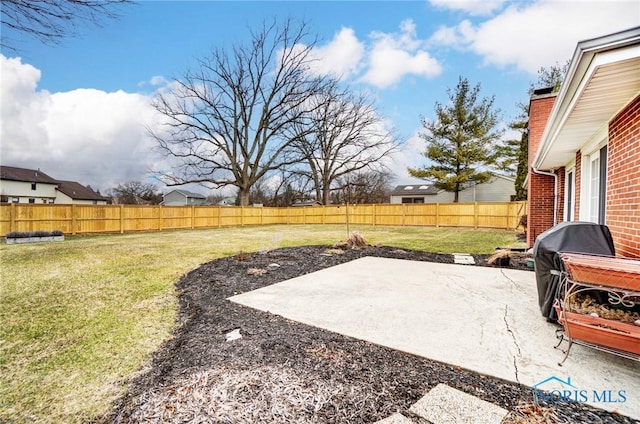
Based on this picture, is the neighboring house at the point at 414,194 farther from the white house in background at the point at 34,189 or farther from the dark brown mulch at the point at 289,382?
the white house in background at the point at 34,189

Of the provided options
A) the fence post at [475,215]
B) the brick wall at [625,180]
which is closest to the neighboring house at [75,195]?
the fence post at [475,215]

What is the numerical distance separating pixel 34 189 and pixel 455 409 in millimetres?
44840

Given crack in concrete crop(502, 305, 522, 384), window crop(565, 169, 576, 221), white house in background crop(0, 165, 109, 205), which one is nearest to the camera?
crack in concrete crop(502, 305, 522, 384)

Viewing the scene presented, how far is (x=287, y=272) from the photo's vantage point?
595 centimetres

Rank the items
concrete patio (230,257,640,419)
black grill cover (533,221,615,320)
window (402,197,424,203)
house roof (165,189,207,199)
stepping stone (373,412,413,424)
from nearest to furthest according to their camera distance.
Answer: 1. stepping stone (373,412,413,424)
2. concrete patio (230,257,640,419)
3. black grill cover (533,221,615,320)
4. window (402,197,424,203)
5. house roof (165,189,207,199)

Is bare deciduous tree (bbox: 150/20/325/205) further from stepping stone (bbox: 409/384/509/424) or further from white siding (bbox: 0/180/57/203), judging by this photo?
stepping stone (bbox: 409/384/509/424)

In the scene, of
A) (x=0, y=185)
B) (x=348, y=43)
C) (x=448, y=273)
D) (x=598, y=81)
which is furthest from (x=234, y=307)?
(x=0, y=185)

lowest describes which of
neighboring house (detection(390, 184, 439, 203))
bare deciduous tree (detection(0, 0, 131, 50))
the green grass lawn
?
the green grass lawn

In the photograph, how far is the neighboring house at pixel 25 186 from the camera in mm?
29984

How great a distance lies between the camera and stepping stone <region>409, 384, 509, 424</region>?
5.59ft

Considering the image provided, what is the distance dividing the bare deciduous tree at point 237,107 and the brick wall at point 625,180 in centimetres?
2140

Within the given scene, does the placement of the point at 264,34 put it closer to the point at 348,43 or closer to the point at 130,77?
the point at 348,43

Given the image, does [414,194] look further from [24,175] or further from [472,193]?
[24,175]

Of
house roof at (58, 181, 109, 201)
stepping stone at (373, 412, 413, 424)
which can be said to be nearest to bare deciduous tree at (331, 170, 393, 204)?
stepping stone at (373, 412, 413, 424)
